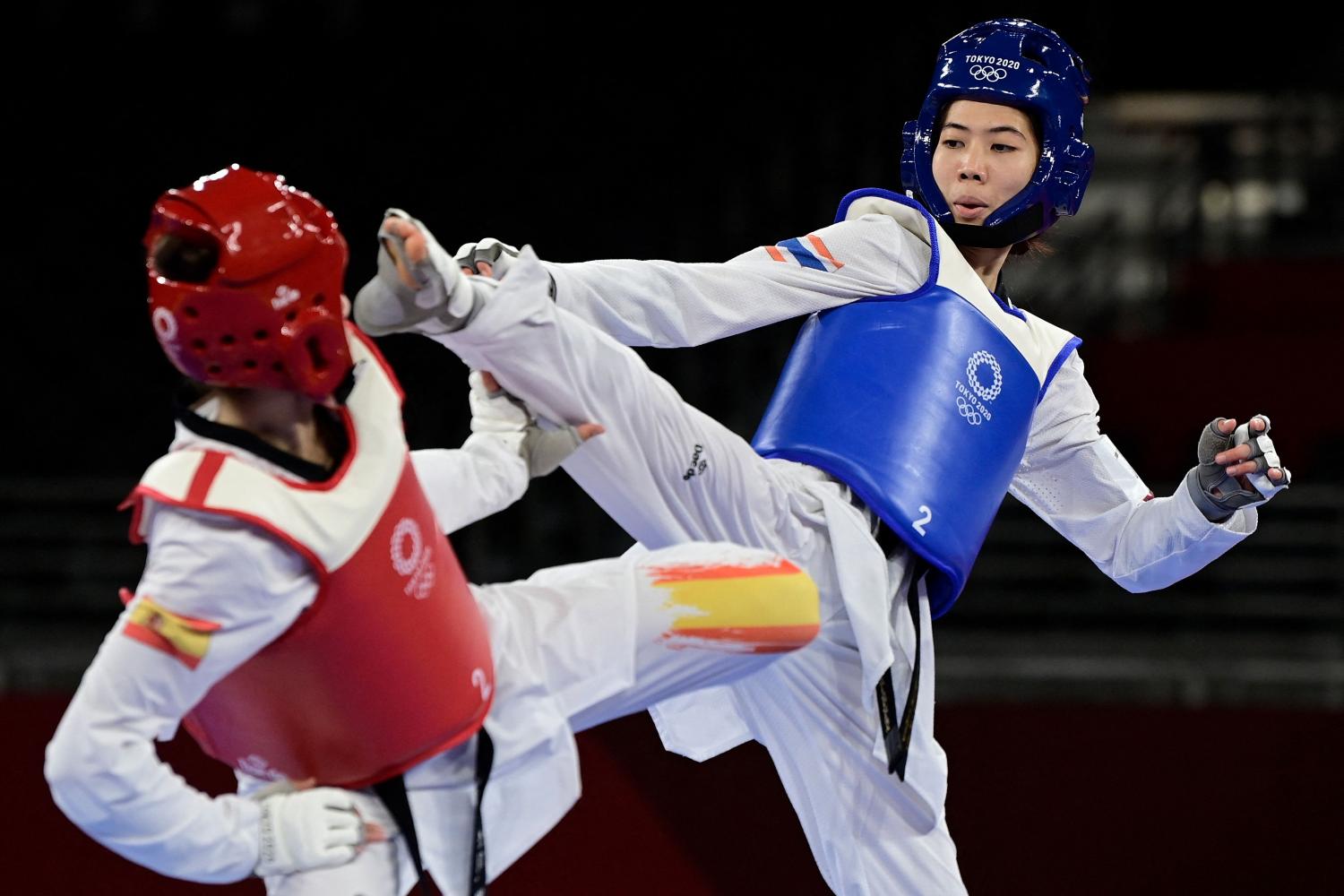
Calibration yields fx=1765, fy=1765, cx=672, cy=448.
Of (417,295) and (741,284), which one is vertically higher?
(417,295)

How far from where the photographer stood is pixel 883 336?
3105 millimetres

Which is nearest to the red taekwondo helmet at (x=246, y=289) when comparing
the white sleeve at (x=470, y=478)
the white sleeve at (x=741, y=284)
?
the white sleeve at (x=470, y=478)

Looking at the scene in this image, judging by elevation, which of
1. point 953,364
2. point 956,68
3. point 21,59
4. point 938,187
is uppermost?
point 956,68

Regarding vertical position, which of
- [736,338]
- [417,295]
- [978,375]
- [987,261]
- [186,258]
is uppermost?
[186,258]

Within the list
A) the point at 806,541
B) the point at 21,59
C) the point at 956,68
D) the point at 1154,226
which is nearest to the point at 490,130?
the point at 21,59

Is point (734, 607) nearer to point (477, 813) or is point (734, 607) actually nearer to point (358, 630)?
point (477, 813)

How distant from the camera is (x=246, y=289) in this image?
215 cm

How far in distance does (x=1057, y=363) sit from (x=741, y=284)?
717 millimetres

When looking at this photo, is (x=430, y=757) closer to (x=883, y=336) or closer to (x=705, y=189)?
(x=883, y=336)

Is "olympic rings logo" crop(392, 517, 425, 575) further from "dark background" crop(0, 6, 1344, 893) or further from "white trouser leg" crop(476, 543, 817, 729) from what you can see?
"dark background" crop(0, 6, 1344, 893)

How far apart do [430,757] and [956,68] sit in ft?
5.57

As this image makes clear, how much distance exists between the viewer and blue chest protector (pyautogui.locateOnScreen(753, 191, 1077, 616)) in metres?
3.01

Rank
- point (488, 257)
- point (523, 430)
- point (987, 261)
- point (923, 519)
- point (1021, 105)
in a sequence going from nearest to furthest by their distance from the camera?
point (523, 430), point (488, 257), point (923, 519), point (1021, 105), point (987, 261)

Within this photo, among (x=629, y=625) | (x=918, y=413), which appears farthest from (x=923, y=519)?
(x=629, y=625)
